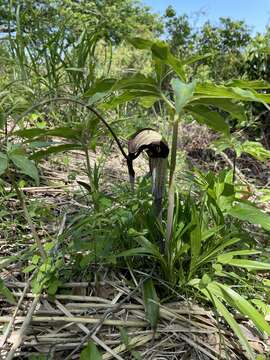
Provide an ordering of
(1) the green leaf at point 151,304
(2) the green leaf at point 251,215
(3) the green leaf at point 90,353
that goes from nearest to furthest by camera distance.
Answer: (3) the green leaf at point 90,353, (1) the green leaf at point 151,304, (2) the green leaf at point 251,215

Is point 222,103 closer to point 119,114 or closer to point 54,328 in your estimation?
point 54,328

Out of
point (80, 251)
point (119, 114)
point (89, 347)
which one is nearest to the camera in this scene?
point (89, 347)

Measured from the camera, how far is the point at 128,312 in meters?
0.99

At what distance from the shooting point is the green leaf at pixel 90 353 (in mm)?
841

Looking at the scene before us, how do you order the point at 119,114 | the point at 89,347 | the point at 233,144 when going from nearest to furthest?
the point at 89,347 → the point at 233,144 → the point at 119,114

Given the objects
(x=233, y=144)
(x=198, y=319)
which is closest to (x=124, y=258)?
(x=198, y=319)

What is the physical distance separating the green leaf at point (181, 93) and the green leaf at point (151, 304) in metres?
0.46

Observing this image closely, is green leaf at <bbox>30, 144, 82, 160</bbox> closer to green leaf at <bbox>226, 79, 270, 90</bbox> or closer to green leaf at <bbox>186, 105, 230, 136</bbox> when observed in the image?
green leaf at <bbox>186, 105, 230, 136</bbox>

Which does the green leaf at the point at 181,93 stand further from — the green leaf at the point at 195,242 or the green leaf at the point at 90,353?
the green leaf at the point at 90,353

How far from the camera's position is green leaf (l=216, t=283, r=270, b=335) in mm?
920

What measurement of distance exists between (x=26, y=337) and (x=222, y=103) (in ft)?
2.16

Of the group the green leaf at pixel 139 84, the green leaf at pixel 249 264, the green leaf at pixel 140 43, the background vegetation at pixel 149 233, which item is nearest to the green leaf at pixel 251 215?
the background vegetation at pixel 149 233

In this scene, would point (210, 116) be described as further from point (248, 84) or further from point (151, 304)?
point (151, 304)

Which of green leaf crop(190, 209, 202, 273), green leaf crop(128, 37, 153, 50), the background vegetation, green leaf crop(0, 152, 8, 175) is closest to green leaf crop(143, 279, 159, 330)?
the background vegetation
